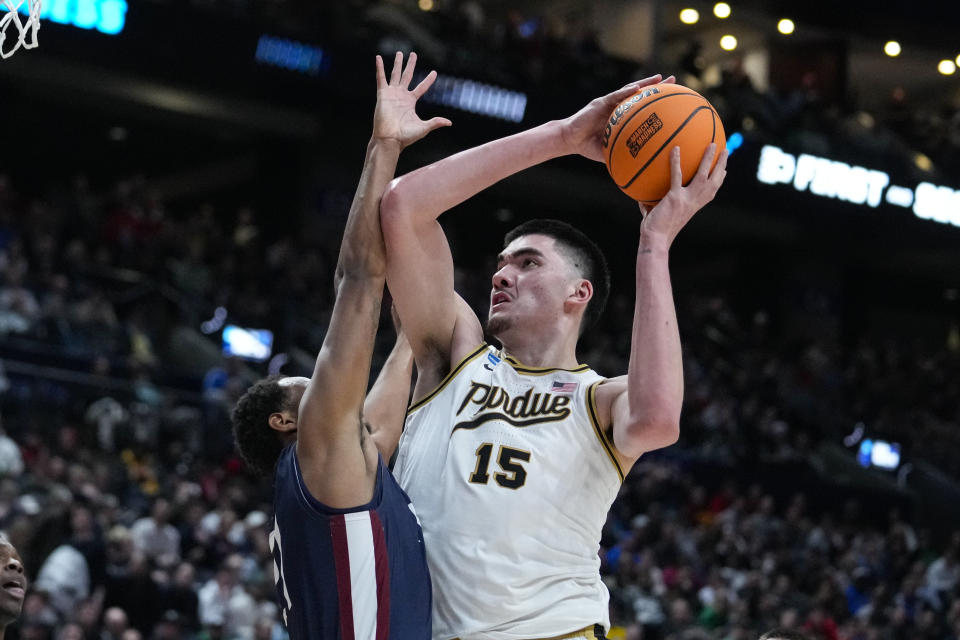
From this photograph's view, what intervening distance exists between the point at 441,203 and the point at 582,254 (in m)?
0.54

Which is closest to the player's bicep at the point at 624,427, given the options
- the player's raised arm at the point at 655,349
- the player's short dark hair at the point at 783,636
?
the player's raised arm at the point at 655,349

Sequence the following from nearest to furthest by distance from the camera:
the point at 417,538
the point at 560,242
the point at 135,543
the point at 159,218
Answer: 1. the point at 417,538
2. the point at 560,242
3. the point at 135,543
4. the point at 159,218

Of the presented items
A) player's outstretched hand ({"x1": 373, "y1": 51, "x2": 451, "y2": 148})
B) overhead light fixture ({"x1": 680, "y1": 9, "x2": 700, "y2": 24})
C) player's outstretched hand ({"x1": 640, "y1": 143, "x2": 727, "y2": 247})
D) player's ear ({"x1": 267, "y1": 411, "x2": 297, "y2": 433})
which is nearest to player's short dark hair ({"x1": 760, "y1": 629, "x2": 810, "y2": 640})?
player's outstretched hand ({"x1": 640, "y1": 143, "x2": 727, "y2": 247})

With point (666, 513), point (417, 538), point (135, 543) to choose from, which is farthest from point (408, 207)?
point (666, 513)

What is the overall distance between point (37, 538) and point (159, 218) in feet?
25.6

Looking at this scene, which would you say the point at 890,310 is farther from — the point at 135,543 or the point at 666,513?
the point at 135,543

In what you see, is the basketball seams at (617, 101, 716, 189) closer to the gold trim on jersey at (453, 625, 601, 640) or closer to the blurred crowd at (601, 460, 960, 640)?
the gold trim on jersey at (453, 625, 601, 640)

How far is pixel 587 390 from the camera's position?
3.48 meters

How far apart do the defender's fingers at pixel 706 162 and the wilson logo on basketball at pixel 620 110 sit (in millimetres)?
237

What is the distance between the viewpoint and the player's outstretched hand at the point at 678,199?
130 inches

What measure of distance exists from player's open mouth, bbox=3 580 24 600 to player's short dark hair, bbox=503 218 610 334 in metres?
1.83

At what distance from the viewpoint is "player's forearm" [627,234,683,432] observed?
311 cm

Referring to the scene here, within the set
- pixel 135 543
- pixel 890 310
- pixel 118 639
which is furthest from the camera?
pixel 890 310

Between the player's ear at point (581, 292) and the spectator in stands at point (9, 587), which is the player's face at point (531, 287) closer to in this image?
the player's ear at point (581, 292)
